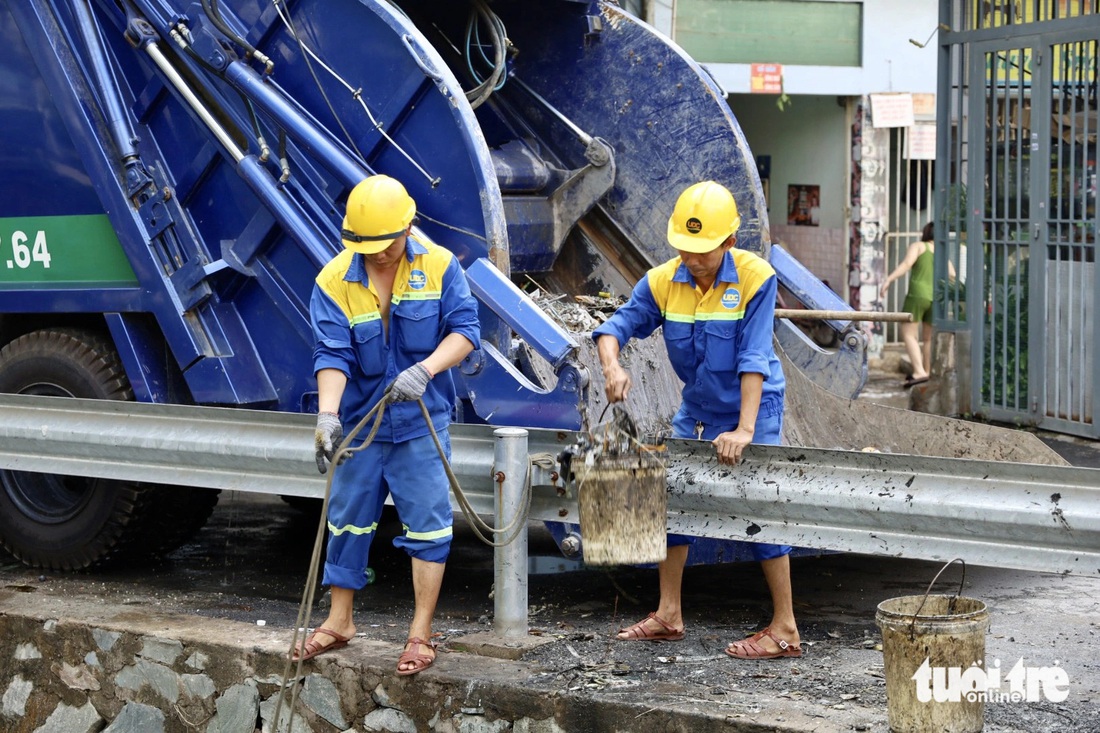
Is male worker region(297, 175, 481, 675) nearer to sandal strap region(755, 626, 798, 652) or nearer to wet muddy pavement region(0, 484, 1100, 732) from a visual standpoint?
wet muddy pavement region(0, 484, 1100, 732)

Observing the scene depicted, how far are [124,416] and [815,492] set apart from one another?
2.39 m

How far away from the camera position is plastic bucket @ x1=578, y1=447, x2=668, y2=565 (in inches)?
167

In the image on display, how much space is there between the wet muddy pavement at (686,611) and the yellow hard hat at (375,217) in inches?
47.4

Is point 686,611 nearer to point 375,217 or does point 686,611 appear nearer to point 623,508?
point 623,508

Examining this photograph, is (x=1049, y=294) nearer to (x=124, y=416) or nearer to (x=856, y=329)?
(x=856, y=329)

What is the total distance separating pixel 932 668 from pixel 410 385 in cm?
153

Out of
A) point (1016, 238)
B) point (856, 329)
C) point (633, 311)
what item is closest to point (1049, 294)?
point (1016, 238)

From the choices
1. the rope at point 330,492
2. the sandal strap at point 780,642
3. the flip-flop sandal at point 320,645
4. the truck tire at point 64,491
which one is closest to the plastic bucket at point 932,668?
the sandal strap at point 780,642

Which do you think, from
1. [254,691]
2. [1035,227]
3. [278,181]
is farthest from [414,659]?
[1035,227]

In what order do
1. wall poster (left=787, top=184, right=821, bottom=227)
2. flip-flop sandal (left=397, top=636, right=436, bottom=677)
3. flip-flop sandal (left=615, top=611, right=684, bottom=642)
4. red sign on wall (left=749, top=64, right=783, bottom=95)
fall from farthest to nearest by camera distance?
wall poster (left=787, top=184, right=821, bottom=227), red sign on wall (left=749, top=64, right=783, bottom=95), flip-flop sandal (left=615, top=611, right=684, bottom=642), flip-flop sandal (left=397, top=636, right=436, bottom=677)

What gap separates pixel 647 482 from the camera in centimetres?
427

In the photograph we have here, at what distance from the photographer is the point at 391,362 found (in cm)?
439

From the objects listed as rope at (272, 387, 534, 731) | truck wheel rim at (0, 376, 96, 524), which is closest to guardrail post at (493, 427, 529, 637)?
rope at (272, 387, 534, 731)

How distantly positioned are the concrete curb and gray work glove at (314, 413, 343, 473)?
62 cm
